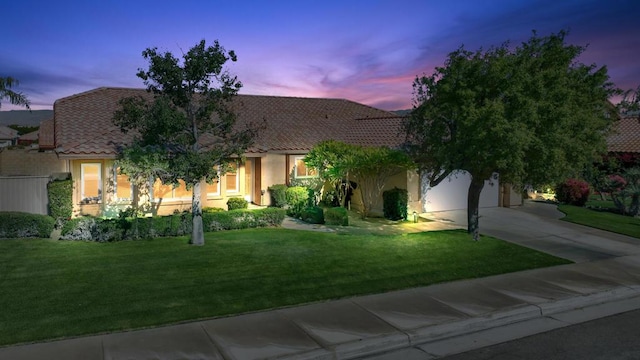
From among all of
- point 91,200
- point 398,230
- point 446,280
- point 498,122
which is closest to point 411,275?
point 446,280

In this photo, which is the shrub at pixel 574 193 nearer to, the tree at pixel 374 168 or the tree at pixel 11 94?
the tree at pixel 374 168

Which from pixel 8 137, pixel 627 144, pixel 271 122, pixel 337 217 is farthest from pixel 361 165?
pixel 8 137

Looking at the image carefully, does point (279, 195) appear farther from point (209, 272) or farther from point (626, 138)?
point (626, 138)

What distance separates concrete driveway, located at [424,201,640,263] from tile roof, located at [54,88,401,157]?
5116mm

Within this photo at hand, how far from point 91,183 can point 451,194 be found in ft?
47.1

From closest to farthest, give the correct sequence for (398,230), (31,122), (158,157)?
(158,157) → (398,230) → (31,122)

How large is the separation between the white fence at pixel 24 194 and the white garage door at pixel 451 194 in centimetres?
1386

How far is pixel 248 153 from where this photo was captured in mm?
19531

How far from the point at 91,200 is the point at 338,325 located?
1275 cm

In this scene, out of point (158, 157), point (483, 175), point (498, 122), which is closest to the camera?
point (498, 122)

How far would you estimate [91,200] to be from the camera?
57.6ft

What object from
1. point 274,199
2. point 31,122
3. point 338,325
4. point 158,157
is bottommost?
point 338,325

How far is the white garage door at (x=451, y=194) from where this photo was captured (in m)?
20.4

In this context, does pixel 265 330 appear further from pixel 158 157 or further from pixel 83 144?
pixel 83 144
